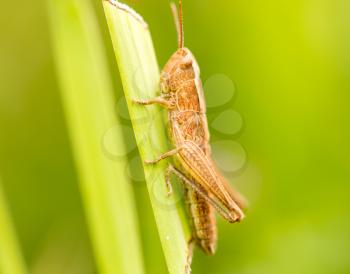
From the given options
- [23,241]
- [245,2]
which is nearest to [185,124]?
[245,2]

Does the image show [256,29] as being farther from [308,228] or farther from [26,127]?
[26,127]

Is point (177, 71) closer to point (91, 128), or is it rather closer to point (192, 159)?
point (192, 159)

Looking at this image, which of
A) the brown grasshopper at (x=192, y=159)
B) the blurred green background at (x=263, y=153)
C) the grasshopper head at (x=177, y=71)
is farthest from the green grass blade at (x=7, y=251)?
the grasshopper head at (x=177, y=71)

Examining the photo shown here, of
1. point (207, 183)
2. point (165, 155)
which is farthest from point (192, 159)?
point (165, 155)

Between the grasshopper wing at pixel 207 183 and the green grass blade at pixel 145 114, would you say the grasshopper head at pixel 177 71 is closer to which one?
the green grass blade at pixel 145 114

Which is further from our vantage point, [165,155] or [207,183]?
[207,183]

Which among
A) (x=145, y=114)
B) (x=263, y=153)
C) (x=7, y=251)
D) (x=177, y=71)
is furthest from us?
(x=263, y=153)
